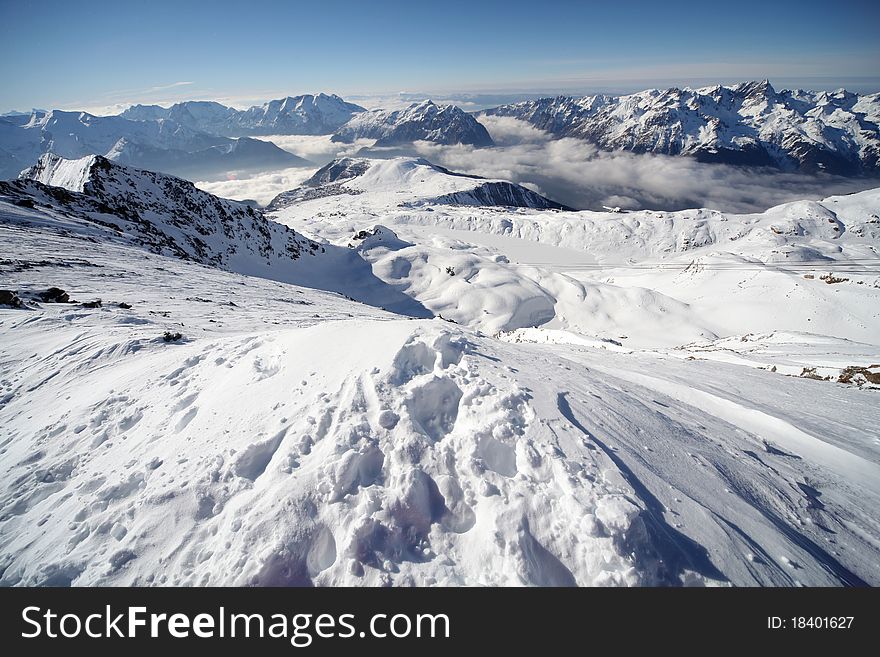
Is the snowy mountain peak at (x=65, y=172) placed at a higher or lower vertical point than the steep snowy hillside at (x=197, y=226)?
higher

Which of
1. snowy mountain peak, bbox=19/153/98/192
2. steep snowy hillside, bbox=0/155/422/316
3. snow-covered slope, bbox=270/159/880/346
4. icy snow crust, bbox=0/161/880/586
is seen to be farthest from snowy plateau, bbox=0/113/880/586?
snowy mountain peak, bbox=19/153/98/192

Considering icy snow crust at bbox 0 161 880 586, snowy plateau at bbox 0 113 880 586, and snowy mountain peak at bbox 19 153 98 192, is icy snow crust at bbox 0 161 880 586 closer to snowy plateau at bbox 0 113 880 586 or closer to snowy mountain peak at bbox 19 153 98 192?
snowy plateau at bbox 0 113 880 586

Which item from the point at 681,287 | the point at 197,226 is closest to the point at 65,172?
the point at 197,226

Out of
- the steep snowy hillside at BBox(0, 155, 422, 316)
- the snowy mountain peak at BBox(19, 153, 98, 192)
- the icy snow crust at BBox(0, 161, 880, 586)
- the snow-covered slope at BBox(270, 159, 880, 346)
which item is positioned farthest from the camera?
the snowy mountain peak at BBox(19, 153, 98, 192)

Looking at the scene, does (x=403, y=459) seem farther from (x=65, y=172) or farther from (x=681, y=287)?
(x=65, y=172)

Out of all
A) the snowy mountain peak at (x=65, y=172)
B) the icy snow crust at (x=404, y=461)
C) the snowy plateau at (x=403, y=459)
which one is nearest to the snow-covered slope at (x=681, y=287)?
the snowy plateau at (x=403, y=459)

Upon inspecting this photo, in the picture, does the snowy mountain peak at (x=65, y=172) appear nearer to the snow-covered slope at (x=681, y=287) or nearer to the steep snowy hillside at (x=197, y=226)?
the steep snowy hillside at (x=197, y=226)
